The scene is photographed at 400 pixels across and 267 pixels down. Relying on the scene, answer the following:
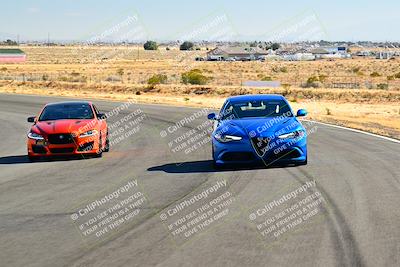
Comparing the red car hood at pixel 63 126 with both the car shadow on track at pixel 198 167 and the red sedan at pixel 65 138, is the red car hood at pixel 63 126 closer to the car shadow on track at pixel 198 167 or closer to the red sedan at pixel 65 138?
the red sedan at pixel 65 138

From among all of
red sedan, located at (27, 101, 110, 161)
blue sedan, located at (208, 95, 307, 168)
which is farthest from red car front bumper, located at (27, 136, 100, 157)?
blue sedan, located at (208, 95, 307, 168)

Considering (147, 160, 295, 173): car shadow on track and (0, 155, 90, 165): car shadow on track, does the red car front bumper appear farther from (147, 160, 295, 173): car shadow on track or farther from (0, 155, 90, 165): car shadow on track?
(147, 160, 295, 173): car shadow on track

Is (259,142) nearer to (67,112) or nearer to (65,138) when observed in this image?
(65,138)

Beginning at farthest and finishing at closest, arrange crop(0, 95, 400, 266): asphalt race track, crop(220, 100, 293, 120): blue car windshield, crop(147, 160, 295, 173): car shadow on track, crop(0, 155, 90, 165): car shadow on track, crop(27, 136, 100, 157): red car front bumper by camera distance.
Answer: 1. crop(0, 155, 90, 165): car shadow on track
2. crop(27, 136, 100, 157): red car front bumper
3. crop(220, 100, 293, 120): blue car windshield
4. crop(147, 160, 295, 173): car shadow on track
5. crop(0, 95, 400, 266): asphalt race track

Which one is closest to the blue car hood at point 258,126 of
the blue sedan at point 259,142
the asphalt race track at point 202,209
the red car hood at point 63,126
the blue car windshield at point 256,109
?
the blue sedan at point 259,142

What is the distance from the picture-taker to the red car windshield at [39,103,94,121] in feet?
54.6

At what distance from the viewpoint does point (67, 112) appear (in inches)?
666

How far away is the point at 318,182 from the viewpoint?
37.1 feet

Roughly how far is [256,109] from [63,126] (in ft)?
16.0

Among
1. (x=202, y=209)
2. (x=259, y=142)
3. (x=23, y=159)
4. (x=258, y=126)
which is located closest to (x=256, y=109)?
(x=258, y=126)

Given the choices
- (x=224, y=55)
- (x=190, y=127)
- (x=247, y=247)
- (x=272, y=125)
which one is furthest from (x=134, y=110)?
(x=224, y=55)

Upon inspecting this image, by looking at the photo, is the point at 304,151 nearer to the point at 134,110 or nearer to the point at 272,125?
the point at 272,125

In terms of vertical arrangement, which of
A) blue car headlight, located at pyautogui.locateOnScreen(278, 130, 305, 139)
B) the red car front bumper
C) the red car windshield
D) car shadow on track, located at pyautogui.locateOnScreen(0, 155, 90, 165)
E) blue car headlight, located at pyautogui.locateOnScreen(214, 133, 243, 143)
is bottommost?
car shadow on track, located at pyautogui.locateOnScreen(0, 155, 90, 165)

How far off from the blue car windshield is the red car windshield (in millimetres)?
4323
